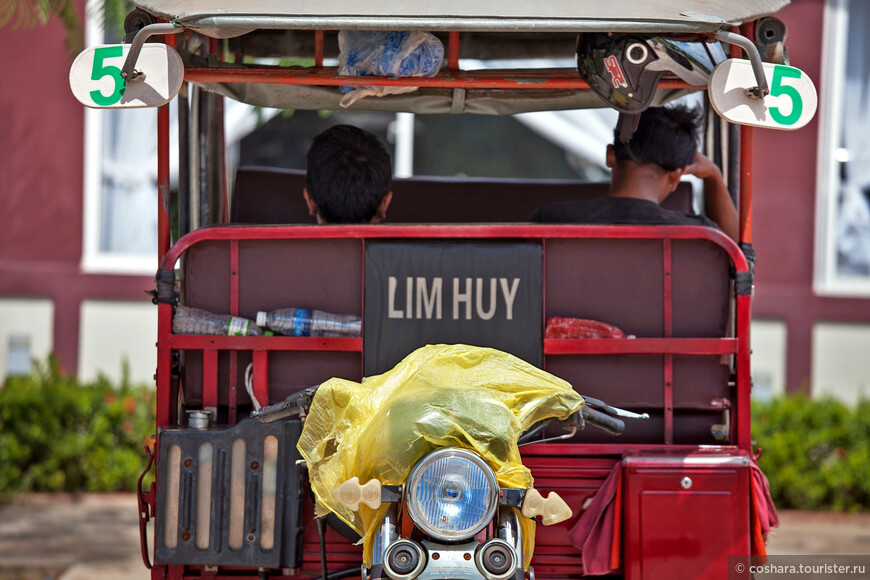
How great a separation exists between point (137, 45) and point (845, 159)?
257 inches

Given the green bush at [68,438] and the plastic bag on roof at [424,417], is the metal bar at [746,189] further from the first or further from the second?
the green bush at [68,438]

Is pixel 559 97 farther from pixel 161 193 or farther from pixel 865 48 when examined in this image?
pixel 865 48

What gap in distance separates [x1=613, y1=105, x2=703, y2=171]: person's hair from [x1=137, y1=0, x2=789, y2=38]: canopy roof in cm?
86

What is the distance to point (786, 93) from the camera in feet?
9.74

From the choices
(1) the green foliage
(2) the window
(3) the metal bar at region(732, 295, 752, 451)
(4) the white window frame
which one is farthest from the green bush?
(2) the window

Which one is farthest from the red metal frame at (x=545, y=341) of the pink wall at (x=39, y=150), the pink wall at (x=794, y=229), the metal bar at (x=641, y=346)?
the pink wall at (x=39, y=150)

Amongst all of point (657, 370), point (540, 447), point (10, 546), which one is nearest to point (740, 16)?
point (657, 370)

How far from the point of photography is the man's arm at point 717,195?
4.00m

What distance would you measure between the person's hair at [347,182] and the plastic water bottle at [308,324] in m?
0.60

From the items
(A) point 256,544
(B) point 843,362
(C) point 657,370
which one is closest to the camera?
(A) point 256,544

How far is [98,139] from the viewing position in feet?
27.1

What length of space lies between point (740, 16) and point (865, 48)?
5692 mm

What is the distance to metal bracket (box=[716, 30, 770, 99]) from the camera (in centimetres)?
291

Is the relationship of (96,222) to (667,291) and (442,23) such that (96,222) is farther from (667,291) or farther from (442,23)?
(667,291)
